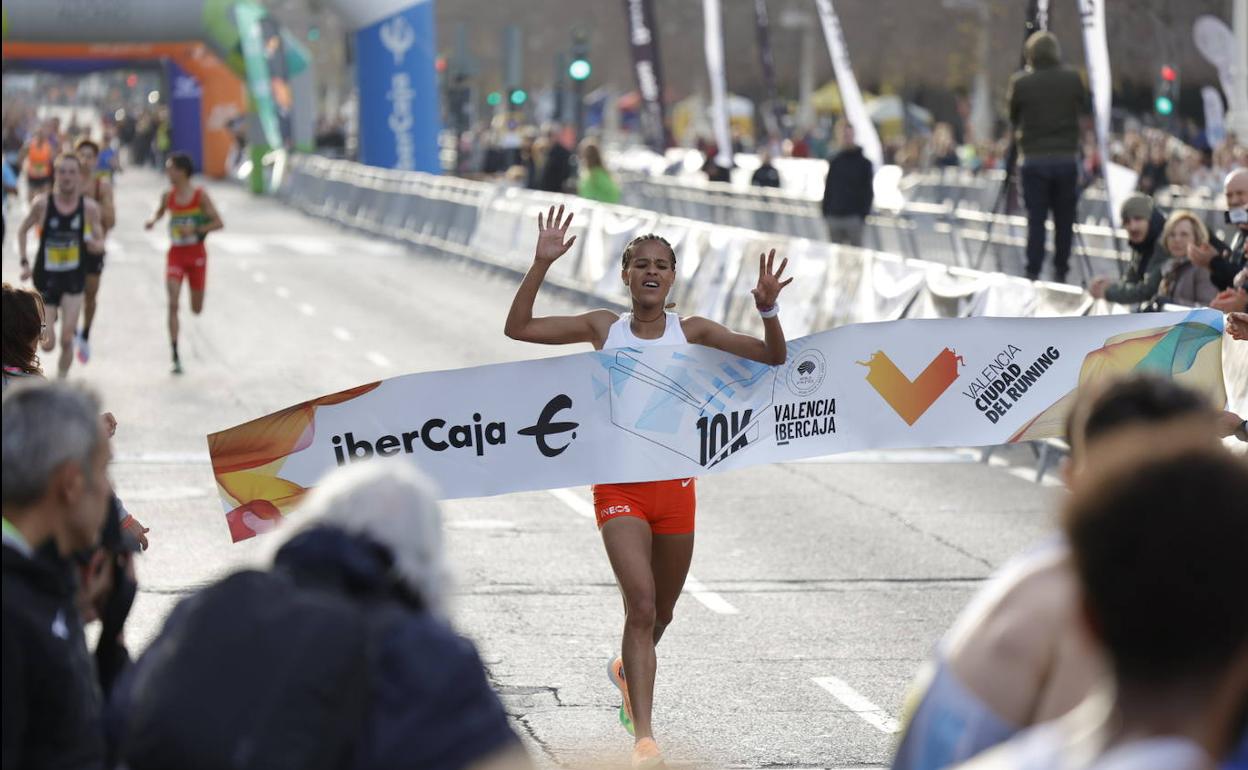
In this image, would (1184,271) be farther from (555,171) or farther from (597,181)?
(555,171)

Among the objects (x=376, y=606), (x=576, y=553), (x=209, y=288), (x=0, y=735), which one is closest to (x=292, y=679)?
(x=376, y=606)

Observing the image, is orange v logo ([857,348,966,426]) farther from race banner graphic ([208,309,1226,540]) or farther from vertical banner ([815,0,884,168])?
vertical banner ([815,0,884,168])

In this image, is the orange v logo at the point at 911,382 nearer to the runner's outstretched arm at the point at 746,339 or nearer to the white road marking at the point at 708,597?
the runner's outstretched arm at the point at 746,339

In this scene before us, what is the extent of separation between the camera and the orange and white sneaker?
655 cm

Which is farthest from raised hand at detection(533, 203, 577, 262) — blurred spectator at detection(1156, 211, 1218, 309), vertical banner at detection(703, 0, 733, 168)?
vertical banner at detection(703, 0, 733, 168)

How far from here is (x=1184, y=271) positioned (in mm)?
12672

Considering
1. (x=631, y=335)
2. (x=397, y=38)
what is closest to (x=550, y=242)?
(x=631, y=335)

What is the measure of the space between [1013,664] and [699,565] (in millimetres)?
7565

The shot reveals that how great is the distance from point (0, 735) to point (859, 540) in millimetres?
8269

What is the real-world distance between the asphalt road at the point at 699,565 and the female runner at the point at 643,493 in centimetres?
31

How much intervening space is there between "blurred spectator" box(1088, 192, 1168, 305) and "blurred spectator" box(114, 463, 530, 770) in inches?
415

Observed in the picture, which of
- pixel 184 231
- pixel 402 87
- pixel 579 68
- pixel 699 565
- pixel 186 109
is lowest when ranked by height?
pixel 186 109

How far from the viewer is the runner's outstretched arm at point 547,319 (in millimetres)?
7375

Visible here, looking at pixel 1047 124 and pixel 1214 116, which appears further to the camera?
pixel 1214 116
